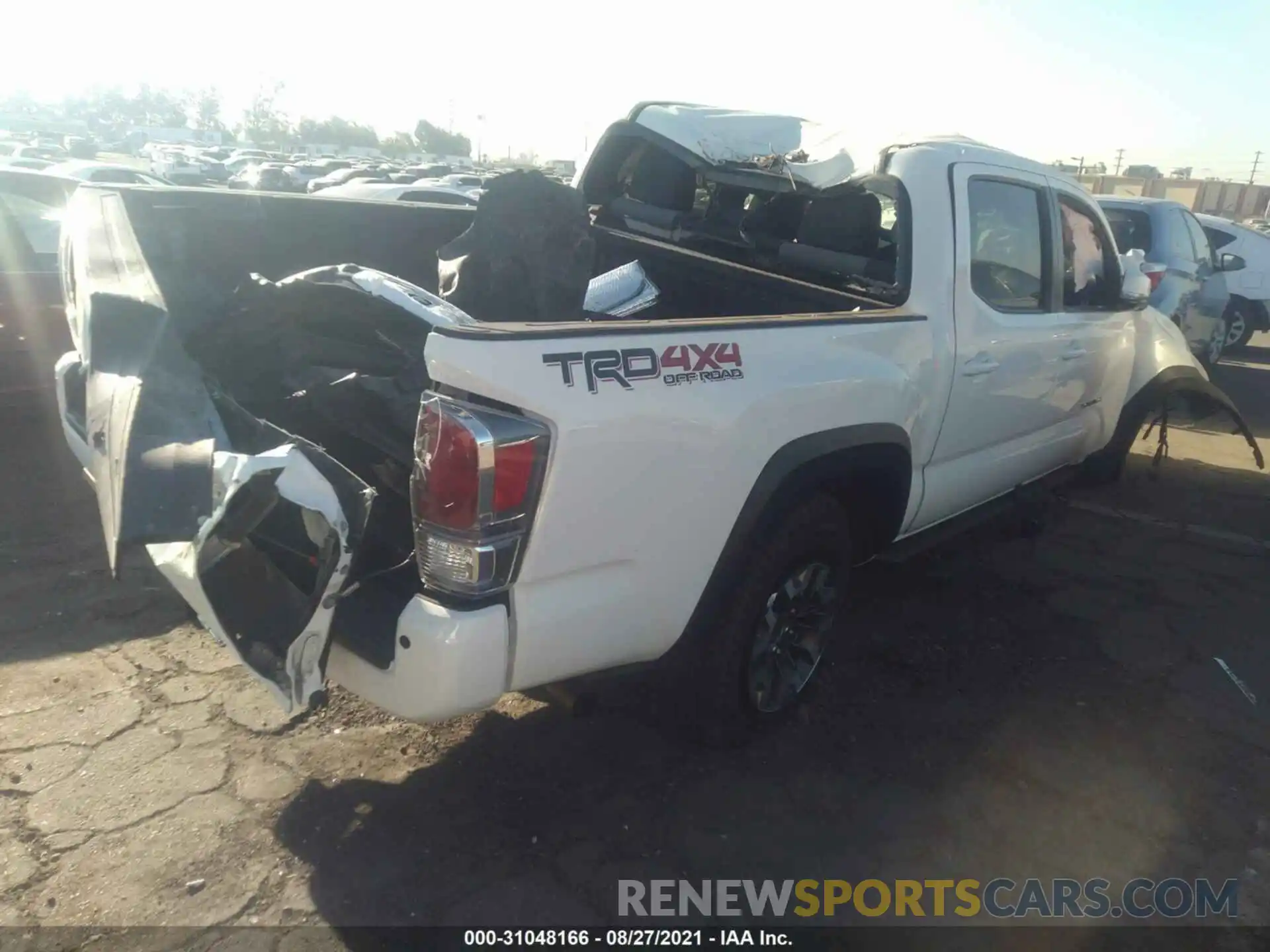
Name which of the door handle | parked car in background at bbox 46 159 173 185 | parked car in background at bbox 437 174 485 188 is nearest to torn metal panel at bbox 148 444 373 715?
the door handle

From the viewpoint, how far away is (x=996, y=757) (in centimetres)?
338

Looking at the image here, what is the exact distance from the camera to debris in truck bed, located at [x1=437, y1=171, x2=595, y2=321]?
12.2 feet

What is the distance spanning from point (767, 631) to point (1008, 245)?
2205 millimetres

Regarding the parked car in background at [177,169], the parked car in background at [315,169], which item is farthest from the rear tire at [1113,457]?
the parked car in background at [315,169]

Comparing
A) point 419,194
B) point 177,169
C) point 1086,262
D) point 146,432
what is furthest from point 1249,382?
point 177,169

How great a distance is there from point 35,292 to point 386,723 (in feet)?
13.7

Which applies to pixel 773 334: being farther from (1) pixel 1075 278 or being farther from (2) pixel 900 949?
(1) pixel 1075 278

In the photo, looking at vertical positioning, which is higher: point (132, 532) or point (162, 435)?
point (162, 435)

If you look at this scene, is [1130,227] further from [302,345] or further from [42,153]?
[42,153]

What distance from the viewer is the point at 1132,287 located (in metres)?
4.85

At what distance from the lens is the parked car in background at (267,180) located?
21.9 m

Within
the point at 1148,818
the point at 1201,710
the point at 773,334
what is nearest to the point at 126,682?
the point at 773,334

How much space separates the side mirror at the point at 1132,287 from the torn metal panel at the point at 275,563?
4297 mm

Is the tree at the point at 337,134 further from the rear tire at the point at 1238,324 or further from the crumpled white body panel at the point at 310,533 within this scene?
the crumpled white body panel at the point at 310,533
